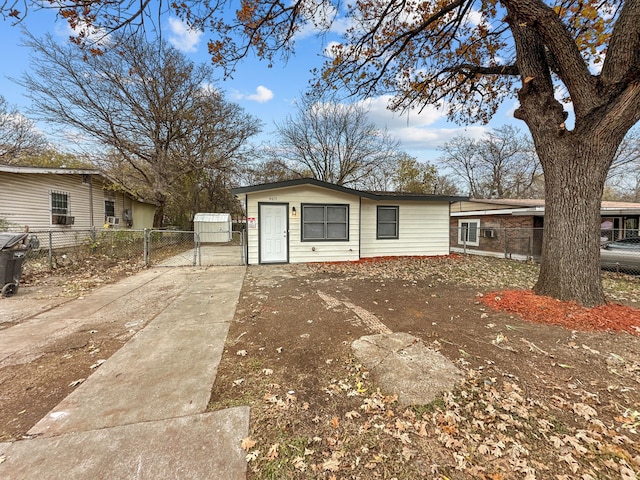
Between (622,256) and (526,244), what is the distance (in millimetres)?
4051

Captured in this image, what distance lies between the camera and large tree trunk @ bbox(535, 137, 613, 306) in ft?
13.7

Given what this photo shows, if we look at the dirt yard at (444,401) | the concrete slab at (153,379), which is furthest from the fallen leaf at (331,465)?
the concrete slab at (153,379)

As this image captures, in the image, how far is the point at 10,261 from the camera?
16.7 ft

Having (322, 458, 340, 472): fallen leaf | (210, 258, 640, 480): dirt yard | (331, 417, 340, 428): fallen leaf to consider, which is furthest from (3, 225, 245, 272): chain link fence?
(322, 458, 340, 472): fallen leaf

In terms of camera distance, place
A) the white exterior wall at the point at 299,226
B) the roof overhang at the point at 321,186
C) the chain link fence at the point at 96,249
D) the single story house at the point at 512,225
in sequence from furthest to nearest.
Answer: the single story house at the point at 512,225 → the white exterior wall at the point at 299,226 → the roof overhang at the point at 321,186 → the chain link fence at the point at 96,249

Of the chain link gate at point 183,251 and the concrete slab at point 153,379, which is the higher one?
the chain link gate at point 183,251

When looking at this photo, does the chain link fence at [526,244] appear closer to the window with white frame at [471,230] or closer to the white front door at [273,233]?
the window with white frame at [471,230]

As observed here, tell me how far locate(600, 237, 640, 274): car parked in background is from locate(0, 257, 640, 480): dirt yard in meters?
5.90

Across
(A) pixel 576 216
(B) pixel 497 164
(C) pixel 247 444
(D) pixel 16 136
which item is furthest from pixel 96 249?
(B) pixel 497 164

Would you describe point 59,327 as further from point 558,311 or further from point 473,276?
Result: point 473,276

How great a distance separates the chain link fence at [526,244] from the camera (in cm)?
752

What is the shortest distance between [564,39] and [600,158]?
180 centimetres

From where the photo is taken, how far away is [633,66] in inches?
143

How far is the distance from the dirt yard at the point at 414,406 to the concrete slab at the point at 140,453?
15 centimetres
